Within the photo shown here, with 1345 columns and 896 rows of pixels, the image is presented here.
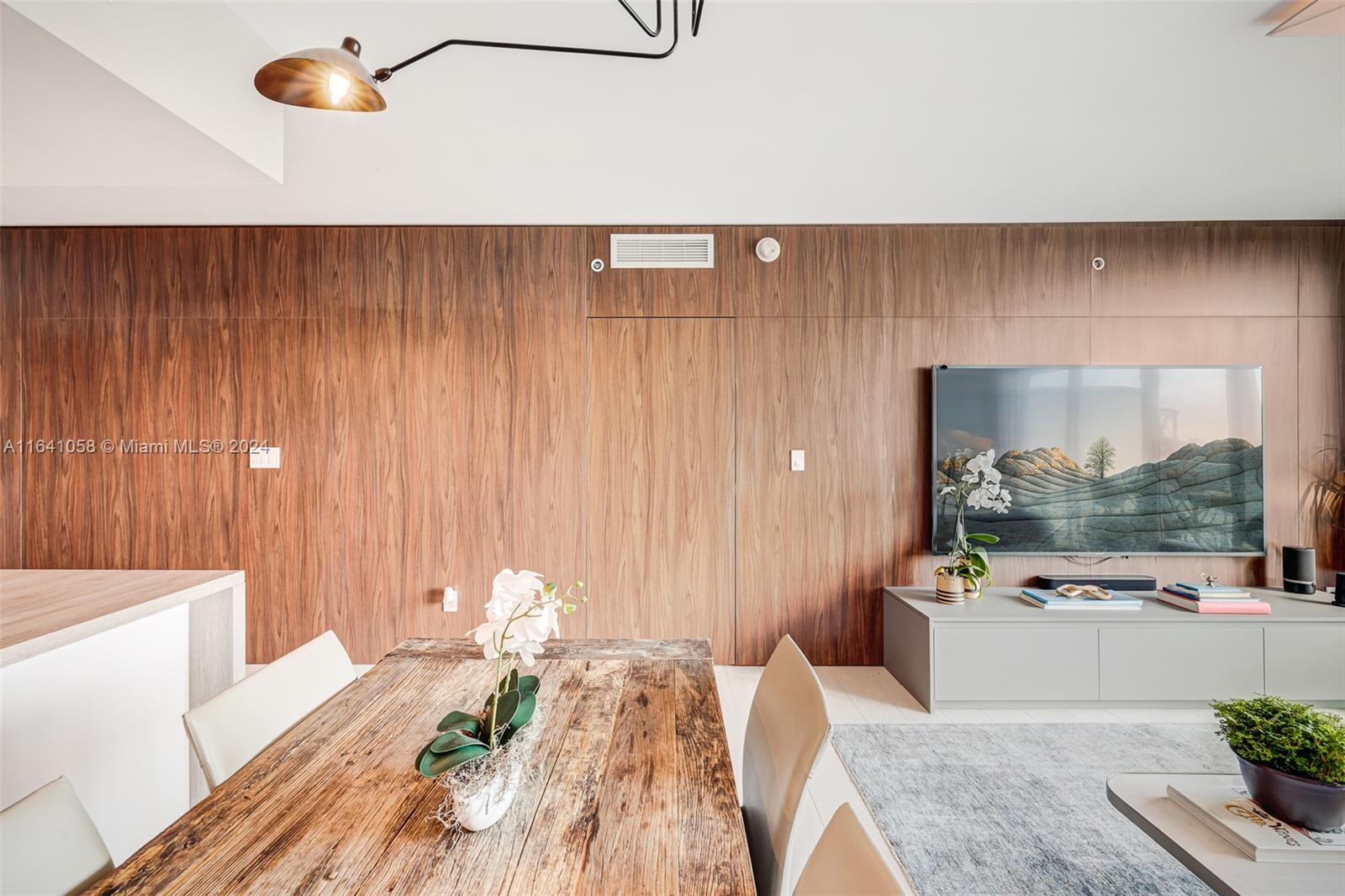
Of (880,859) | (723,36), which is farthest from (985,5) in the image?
(880,859)

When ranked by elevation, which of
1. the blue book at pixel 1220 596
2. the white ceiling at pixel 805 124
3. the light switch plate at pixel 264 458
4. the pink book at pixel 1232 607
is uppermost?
the white ceiling at pixel 805 124

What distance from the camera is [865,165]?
8.84 feet

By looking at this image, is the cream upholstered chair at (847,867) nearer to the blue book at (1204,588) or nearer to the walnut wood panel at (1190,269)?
the blue book at (1204,588)

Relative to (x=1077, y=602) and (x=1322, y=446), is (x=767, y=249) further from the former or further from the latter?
(x=1322, y=446)

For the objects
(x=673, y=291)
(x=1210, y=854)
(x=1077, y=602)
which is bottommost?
(x=1210, y=854)

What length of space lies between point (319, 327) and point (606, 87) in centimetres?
240

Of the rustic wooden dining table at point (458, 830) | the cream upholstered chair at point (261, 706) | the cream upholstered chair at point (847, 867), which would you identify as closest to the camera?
the cream upholstered chair at point (847, 867)

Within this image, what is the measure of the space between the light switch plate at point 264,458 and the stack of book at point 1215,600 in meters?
5.08

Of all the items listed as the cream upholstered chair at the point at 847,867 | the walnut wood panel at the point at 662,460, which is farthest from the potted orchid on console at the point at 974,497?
the cream upholstered chair at the point at 847,867

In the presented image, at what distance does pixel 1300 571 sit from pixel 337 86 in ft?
15.9

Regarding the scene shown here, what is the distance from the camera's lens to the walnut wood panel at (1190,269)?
343 cm

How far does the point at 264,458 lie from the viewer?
347cm

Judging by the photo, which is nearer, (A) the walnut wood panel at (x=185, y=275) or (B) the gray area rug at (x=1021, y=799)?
(B) the gray area rug at (x=1021, y=799)

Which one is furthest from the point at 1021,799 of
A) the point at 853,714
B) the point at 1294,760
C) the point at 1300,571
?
the point at 1300,571
